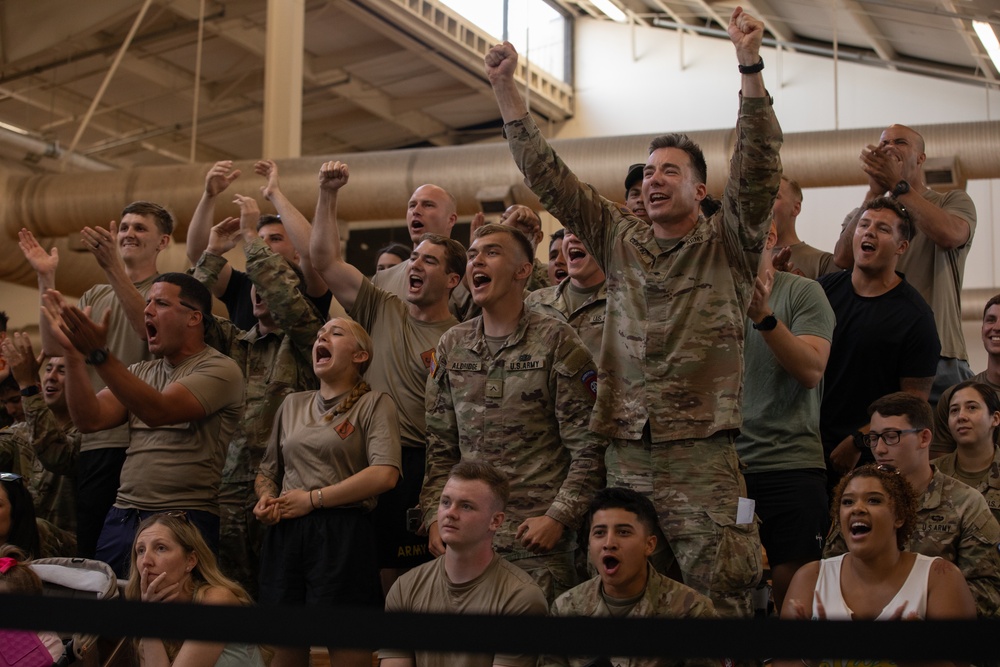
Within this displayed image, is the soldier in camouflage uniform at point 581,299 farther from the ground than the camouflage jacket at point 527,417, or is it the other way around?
the soldier in camouflage uniform at point 581,299

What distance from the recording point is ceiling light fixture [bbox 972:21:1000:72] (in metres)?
9.20

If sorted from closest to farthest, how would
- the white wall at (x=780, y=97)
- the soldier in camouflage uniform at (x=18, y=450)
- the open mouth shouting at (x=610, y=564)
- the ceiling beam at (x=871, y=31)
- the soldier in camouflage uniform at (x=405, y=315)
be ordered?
1. the open mouth shouting at (x=610, y=564)
2. the soldier in camouflage uniform at (x=405, y=315)
3. the soldier in camouflage uniform at (x=18, y=450)
4. the ceiling beam at (x=871, y=31)
5. the white wall at (x=780, y=97)

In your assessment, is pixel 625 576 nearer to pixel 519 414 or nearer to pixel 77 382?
pixel 519 414

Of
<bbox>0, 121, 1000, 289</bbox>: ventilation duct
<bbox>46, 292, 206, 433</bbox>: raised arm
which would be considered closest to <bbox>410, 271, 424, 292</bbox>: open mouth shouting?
<bbox>46, 292, 206, 433</bbox>: raised arm

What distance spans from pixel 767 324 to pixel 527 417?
717 mm

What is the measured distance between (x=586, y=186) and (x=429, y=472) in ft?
3.17

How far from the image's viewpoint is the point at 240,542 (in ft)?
13.5

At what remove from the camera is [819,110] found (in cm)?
1241

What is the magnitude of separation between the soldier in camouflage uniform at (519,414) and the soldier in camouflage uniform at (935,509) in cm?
81

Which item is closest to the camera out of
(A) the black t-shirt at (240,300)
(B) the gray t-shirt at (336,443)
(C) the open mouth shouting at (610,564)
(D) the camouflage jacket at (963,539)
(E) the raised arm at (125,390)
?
(C) the open mouth shouting at (610,564)

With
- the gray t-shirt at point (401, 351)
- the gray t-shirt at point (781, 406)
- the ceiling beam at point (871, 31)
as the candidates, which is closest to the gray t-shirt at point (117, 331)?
the gray t-shirt at point (401, 351)

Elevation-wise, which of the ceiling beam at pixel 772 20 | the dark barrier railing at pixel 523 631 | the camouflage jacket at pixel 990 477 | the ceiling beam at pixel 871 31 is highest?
the ceiling beam at pixel 772 20

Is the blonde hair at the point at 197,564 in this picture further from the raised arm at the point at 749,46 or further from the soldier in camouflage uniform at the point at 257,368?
the raised arm at the point at 749,46

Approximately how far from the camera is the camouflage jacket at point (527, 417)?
3.27 m
